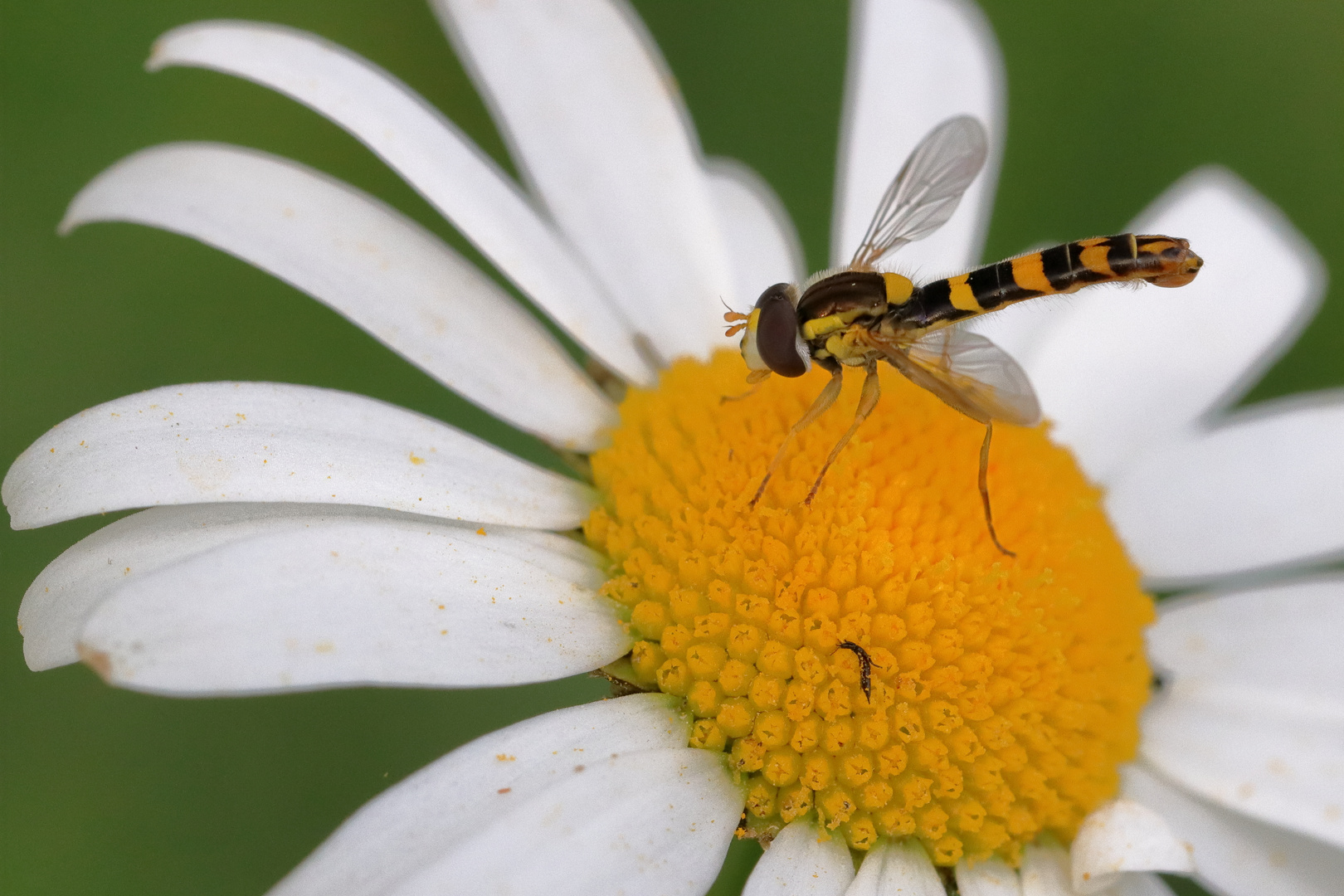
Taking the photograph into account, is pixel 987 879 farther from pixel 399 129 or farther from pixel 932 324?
pixel 399 129

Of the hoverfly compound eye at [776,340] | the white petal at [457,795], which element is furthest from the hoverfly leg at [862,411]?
the white petal at [457,795]

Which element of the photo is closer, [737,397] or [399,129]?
[399,129]

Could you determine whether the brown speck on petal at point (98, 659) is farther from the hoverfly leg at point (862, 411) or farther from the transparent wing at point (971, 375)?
the transparent wing at point (971, 375)

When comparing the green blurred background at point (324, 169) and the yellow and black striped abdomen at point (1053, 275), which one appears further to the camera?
the green blurred background at point (324, 169)

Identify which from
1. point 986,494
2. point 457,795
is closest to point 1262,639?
point 986,494

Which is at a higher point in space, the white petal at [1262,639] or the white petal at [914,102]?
the white petal at [914,102]

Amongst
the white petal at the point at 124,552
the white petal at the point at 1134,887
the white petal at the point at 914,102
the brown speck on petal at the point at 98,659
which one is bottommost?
the white petal at the point at 1134,887

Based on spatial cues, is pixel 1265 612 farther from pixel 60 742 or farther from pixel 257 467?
pixel 60 742
